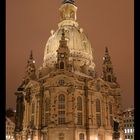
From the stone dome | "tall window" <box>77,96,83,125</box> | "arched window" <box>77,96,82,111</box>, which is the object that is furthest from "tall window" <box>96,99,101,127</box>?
the stone dome

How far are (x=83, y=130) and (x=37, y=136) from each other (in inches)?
312

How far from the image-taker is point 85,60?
6400cm

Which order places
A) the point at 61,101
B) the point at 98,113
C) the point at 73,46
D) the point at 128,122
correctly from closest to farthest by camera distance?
1. the point at 61,101
2. the point at 98,113
3. the point at 73,46
4. the point at 128,122

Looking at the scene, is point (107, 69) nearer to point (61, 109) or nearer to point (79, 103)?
point (79, 103)

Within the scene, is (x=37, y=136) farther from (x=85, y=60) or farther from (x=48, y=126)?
(x=85, y=60)

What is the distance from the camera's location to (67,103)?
50.1m

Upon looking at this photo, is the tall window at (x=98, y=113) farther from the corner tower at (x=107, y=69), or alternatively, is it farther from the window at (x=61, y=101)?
the corner tower at (x=107, y=69)

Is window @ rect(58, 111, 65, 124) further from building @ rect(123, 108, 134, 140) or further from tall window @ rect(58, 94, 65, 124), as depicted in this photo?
building @ rect(123, 108, 134, 140)

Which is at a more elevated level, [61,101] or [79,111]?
[61,101]

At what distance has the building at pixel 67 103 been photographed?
163ft

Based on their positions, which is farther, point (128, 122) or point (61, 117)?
point (128, 122)

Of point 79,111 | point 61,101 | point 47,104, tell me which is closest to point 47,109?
point 47,104

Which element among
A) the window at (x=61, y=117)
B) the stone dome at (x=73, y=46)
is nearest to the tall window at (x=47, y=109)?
the window at (x=61, y=117)

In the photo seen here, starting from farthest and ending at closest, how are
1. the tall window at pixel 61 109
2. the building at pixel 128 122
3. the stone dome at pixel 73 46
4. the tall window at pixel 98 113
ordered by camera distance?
the building at pixel 128 122
the stone dome at pixel 73 46
the tall window at pixel 98 113
the tall window at pixel 61 109
